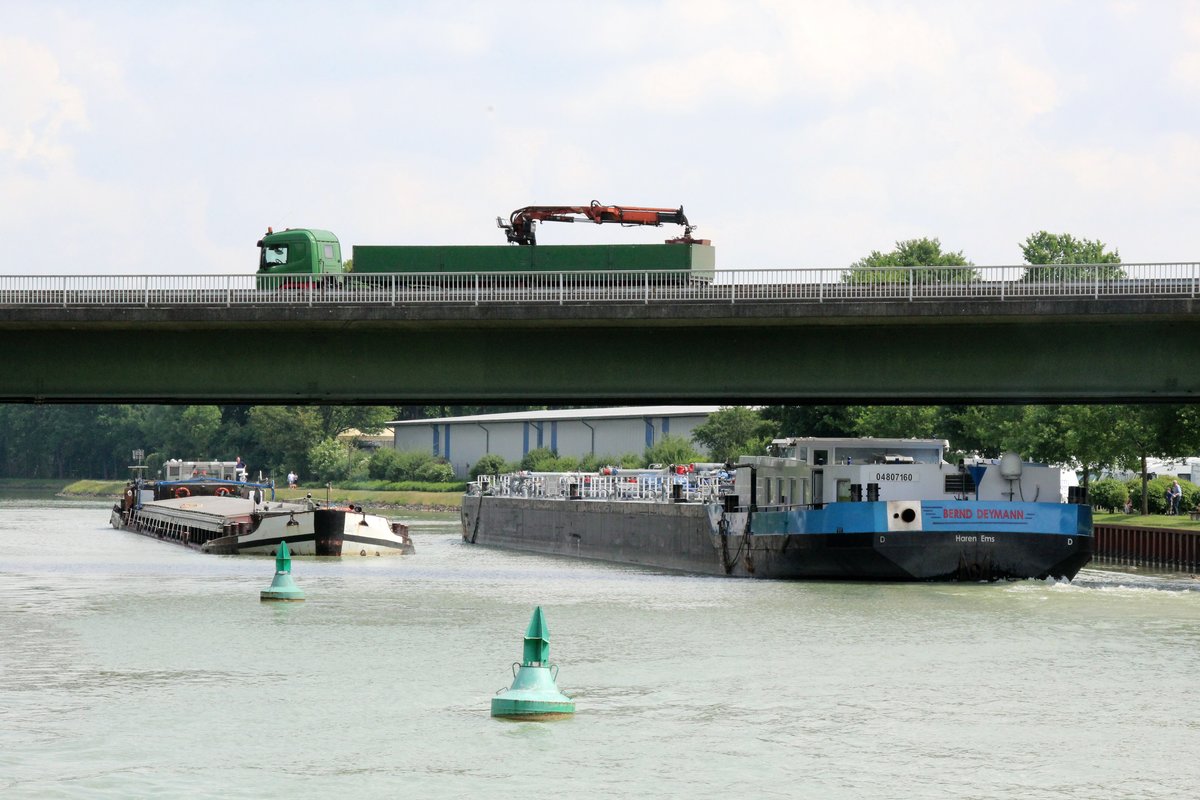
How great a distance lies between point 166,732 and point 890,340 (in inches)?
1043

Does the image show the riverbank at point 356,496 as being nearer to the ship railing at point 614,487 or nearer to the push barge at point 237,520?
the push barge at point 237,520

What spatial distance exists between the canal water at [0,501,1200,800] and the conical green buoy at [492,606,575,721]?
0.72 ft

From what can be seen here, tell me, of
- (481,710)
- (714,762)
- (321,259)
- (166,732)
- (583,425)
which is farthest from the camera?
(583,425)

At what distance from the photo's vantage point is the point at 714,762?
20828 mm

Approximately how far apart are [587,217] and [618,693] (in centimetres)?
3055

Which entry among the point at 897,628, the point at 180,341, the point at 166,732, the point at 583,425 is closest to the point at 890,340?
the point at 897,628

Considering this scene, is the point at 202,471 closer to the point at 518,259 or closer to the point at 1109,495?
the point at 1109,495

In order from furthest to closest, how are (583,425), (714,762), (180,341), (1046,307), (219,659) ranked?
(583,425) < (180,341) < (1046,307) < (219,659) < (714,762)

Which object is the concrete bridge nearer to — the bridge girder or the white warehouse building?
the bridge girder

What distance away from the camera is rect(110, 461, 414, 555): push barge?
64.1 metres

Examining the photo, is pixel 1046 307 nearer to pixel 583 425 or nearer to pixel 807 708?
pixel 807 708

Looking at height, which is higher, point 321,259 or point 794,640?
point 321,259

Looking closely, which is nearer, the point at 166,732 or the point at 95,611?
the point at 166,732

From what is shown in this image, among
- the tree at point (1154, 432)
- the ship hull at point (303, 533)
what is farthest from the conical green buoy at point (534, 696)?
the tree at point (1154, 432)
